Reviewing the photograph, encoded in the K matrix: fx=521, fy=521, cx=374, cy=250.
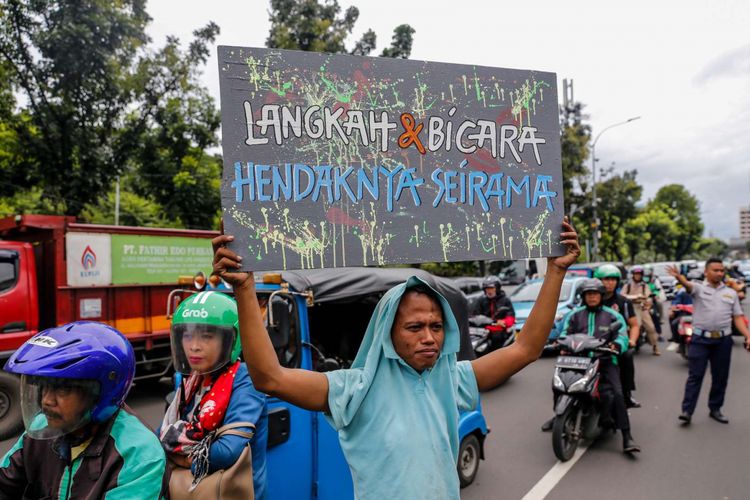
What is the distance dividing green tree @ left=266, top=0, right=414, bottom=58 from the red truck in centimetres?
1188

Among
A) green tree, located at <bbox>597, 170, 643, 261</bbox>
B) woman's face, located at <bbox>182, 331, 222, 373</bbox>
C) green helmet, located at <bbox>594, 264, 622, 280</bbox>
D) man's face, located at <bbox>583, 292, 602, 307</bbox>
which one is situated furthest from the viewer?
green tree, located at <bbox>597, 170, 643, 261</bbox>

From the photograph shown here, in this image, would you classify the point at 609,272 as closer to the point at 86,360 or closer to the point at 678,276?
the point at 678,276

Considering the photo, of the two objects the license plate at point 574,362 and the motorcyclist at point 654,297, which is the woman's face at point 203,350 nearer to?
the license plate at point 574,362

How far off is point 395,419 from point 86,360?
1.01m

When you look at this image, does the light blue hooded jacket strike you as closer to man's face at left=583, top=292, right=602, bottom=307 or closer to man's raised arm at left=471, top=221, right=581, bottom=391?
man's raised arm at left=471, top=221, right=581, bottom=391

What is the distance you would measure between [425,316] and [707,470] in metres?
4.39

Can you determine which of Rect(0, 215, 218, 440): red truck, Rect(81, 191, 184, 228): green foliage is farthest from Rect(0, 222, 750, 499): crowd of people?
Rect(81, 191, 184, 228): green foliage

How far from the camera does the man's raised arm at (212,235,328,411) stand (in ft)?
5.57

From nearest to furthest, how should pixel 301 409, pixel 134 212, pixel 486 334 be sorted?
pixel 301 409 → pixel 486 334 → pixel 134 212

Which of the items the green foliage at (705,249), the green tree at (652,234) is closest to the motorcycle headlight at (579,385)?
the green tree at (652,234)

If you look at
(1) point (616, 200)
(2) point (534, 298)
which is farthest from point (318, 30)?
(1) point (616, 200)

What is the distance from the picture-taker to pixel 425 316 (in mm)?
1845

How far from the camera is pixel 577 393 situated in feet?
16.7

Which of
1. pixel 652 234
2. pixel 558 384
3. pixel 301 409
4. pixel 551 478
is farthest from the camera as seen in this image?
pixel 652 234
